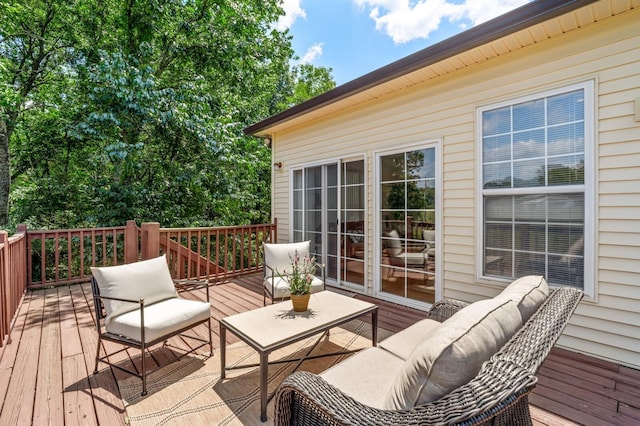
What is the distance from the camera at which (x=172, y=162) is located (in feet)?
24.1

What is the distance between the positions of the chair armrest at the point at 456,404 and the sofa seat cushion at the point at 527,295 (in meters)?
0.61

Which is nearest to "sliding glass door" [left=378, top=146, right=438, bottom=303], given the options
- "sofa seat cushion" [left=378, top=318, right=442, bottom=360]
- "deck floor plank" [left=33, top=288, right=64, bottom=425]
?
"sofa seat cushion" [left=378, top=318, right=442, bottom=360]

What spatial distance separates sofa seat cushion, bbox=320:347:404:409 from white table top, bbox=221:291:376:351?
1.55 ft

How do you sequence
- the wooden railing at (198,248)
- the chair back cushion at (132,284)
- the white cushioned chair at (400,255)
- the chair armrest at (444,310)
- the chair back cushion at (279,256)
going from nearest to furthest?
1. the chair armrest at (444,310)
2. the chair back cushion at (132,284)
3. the white cushioned chair at (400,255)
4. the chair back cushion at (279,256)
5. the wooden railing at (198,248)

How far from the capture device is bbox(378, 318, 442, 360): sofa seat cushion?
195 cm

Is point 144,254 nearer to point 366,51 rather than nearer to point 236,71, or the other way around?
point 236,71

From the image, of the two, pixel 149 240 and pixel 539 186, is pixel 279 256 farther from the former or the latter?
pixel 539 186

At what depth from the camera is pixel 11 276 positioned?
3402 millimetres

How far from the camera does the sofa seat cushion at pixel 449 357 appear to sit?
3.55ft

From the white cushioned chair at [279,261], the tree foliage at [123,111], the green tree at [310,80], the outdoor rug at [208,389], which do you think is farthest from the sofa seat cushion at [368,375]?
the green tree at [310,80]

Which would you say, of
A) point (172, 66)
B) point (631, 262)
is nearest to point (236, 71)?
point (172, 66)

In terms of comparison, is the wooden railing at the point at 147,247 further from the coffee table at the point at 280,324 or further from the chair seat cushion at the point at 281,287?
the coffee table at the point at 280,324

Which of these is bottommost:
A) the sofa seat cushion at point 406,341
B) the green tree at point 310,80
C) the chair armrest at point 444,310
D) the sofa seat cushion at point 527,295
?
the sofa seat cushion at point 406,341

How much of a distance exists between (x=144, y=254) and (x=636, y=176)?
5.85 meters
